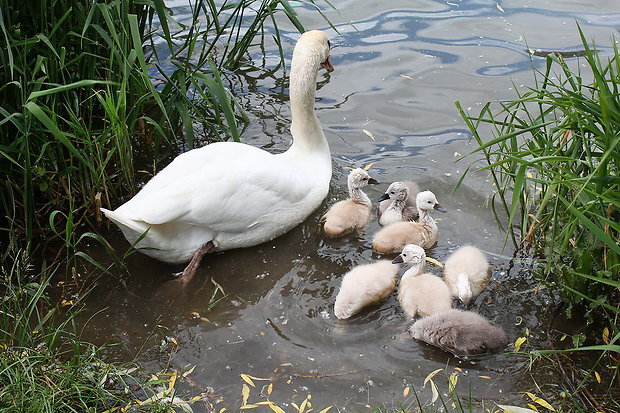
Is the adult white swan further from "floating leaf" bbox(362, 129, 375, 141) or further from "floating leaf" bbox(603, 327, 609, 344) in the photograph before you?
"floating leaf" bbox(603, 327, 609, 344)

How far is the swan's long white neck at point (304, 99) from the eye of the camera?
5340mm

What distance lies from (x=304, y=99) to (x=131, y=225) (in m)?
1.59

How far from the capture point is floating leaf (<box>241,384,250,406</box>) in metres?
3.82

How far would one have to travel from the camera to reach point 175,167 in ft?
15.7

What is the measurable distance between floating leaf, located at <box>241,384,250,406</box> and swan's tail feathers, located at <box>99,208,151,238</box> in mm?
1088

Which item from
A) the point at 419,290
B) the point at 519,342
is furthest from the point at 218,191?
the point at 519,342

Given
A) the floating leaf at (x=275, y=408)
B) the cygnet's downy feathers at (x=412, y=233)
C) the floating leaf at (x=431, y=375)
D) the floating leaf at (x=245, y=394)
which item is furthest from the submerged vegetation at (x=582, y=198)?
the floating leaf at (x=245, y=394)

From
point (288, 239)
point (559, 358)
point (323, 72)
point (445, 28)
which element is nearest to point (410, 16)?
point (445, 28)

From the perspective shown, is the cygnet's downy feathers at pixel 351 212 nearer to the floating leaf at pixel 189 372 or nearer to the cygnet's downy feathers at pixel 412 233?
the cygnet's downy feathers at pixel 412 233

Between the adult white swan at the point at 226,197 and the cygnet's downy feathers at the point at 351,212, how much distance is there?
199 mm

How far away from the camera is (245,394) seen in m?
3.86

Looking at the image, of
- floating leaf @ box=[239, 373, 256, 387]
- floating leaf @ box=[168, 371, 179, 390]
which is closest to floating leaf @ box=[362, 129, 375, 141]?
floating leaf @ box=[239, 373, 256, 387]

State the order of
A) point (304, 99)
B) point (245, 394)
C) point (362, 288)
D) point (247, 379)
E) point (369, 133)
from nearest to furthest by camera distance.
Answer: point (245, 394) < point (247, 379) < point (362, 288) < point (304, 99) < point (369, 133)

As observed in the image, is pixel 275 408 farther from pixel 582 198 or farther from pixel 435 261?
pixel 582 198
